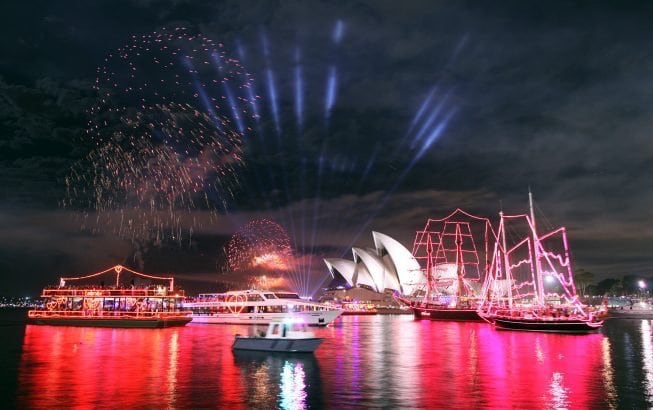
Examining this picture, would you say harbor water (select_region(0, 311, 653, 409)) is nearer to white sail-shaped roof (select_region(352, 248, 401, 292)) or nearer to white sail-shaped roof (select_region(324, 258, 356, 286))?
white sail-shaped roof (select_region(352, 248, 401, 292))

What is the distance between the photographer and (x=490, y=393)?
959 inches

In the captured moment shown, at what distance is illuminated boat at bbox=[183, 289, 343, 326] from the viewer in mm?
86750

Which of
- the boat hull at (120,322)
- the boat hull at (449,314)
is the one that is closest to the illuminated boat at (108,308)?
the boat hull at (120,322)

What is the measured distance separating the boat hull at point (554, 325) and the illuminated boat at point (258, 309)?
30847 mm

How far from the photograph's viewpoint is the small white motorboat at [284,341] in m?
39.3

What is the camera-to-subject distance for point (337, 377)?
2950cm

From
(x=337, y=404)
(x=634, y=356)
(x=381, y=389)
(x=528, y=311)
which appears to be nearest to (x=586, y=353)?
(x=634, y=356)

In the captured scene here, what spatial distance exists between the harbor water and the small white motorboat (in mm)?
661

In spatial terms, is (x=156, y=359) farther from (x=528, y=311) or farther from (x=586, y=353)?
(x=528, y=311)

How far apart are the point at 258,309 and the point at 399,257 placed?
289 ft

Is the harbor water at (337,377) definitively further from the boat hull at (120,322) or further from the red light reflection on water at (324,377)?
the boat hull at (120,322)

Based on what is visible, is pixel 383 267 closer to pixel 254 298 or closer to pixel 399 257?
pixel 399 257

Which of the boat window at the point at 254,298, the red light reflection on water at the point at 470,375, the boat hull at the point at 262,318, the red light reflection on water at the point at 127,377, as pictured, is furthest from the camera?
the boat window at the point at 254,298

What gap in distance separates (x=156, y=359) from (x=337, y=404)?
72.6 feet
